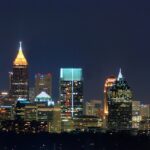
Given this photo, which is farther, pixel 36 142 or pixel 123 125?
pixel 123 125

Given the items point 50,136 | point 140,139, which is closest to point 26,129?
point 50,136

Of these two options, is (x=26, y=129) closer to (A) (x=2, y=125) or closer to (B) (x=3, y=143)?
(A) (x=2, y=125)

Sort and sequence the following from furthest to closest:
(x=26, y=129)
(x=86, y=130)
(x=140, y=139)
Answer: (x=86, y=130), (x=26, y=129), (x=140, y=139)

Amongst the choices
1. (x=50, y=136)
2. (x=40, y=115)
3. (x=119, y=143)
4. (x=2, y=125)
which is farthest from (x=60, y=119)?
(x=119, y=143)

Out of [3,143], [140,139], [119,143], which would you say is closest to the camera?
[3,143]

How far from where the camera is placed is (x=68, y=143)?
141 metres

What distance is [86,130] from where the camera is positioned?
7436 inches

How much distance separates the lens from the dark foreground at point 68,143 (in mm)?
128500

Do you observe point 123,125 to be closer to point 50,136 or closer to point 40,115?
point 40,115

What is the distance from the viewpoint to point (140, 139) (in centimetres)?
14962

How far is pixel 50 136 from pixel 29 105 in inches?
1552

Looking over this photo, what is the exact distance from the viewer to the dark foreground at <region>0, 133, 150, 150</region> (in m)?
128

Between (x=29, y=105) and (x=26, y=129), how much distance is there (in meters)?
23.5

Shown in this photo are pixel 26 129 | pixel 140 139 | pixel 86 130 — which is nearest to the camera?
pixel 140 139
